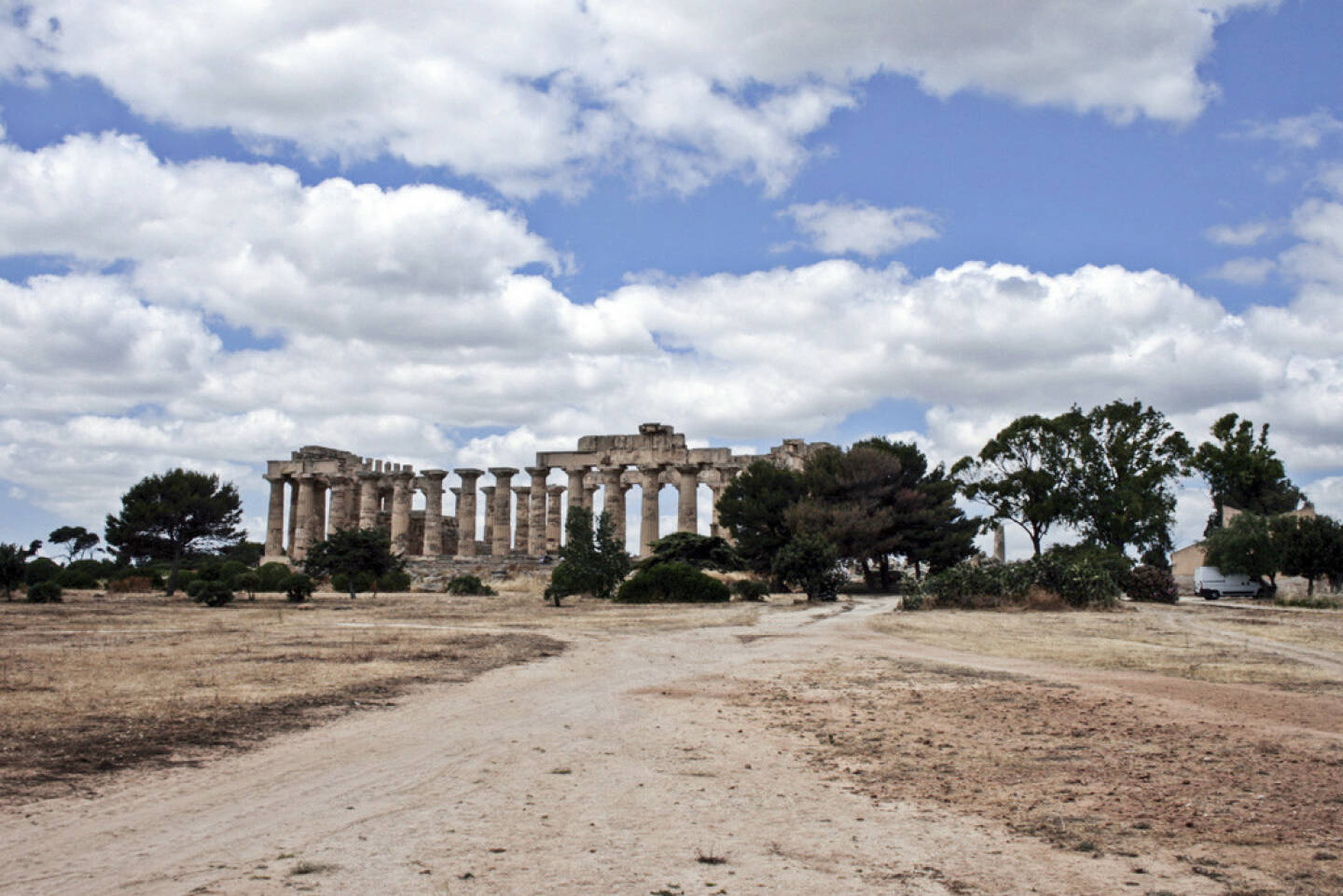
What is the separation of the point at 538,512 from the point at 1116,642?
1856 inches

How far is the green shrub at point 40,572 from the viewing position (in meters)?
42.6

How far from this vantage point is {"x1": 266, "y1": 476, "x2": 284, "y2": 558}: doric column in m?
67.8

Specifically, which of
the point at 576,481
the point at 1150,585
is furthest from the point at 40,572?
the point at 1150,585

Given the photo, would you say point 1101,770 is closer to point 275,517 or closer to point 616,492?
point 616,492

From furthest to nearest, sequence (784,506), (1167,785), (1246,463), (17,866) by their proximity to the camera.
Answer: (1246,463)
(784,506)
(1167,785)
(17,866)

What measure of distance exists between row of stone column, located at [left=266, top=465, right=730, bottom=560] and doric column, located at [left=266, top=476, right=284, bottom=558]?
0.06 metres

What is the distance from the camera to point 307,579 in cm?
3622

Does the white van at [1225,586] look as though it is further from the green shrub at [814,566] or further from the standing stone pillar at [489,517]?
the standing stone pillar at [489,517]

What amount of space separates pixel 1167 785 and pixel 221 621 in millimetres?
22148

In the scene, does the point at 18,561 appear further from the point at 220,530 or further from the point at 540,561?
the point at 540,561

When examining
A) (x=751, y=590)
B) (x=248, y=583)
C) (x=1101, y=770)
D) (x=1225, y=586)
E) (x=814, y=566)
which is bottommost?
(x=1101, y=770)

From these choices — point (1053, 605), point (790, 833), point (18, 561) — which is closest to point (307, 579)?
point (18, 561)

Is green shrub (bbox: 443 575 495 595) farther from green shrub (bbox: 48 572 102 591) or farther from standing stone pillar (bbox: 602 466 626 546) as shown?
standing stone pillar (bbox: 602 466 626 546)

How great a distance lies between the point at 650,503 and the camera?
60.9m
